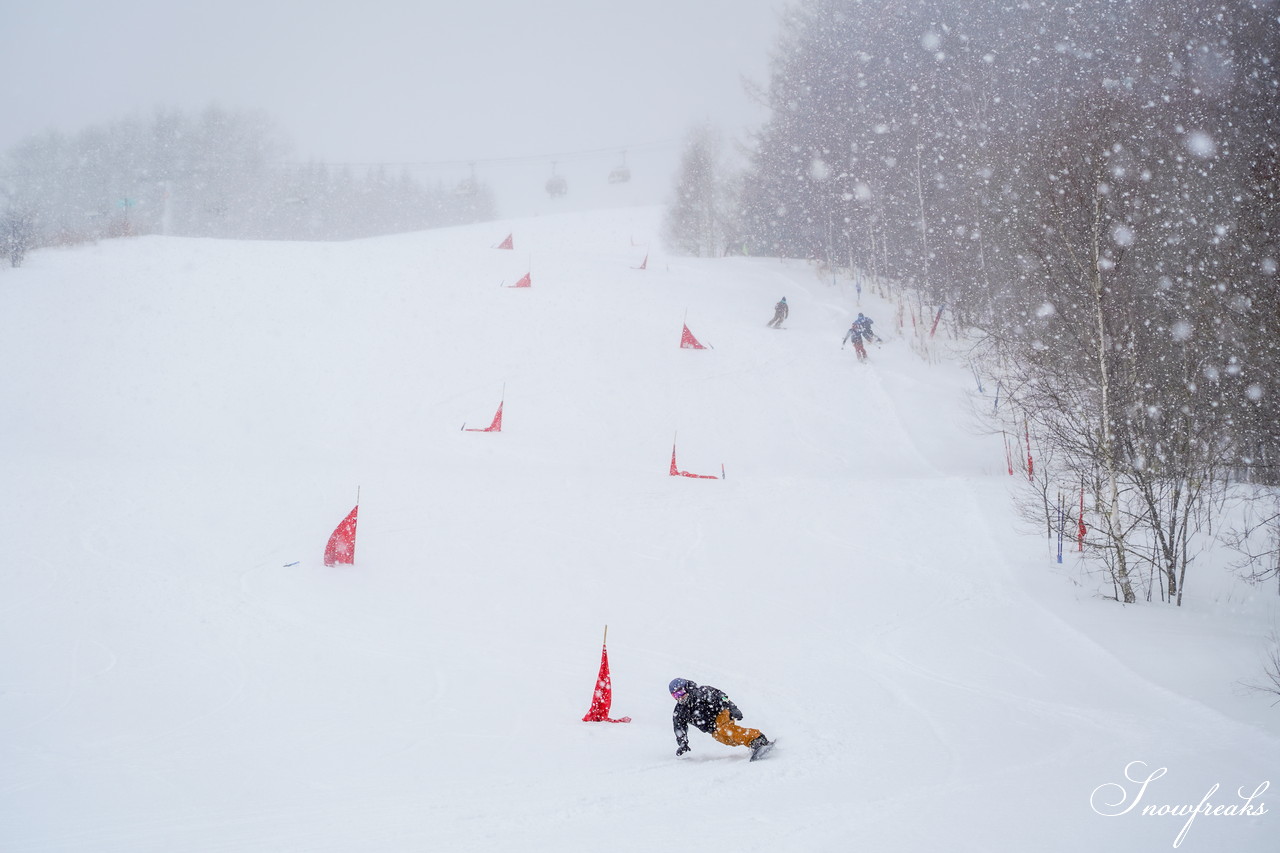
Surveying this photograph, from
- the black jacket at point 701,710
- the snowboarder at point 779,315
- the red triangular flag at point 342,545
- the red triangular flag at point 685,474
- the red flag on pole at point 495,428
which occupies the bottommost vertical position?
the black jacket at point 701,710

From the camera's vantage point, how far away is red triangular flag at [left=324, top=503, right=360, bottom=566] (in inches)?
477

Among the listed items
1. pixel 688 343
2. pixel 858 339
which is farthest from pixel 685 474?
pixel 858 339

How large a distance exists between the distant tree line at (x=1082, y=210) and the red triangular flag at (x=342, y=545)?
10720mm

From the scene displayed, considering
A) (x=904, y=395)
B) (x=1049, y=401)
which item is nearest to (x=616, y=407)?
(x=904, y=395)

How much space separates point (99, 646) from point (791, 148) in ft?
112

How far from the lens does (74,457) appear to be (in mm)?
16891

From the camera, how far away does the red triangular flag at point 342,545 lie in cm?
1212

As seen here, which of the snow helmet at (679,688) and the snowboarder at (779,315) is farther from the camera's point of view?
the snowboarder at (779,315)

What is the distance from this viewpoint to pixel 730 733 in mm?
6680

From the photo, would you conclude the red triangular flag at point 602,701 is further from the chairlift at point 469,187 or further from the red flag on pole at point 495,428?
the chairlift at point 469,187

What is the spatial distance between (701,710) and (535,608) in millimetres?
4714

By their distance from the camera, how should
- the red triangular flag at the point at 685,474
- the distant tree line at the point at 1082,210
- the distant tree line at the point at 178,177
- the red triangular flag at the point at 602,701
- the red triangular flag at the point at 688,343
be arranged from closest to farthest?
the red triangular flag at the point at 602,701 → the distant tree line at the point at 1082,210 → the red triangular flag at the point at 685,474 → the red triangular flag at the point at 688,343 → the distant tree line at the point at 178,177

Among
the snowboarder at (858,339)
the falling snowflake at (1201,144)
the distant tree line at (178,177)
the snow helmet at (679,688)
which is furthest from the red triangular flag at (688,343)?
the distant tree line at (178,177)

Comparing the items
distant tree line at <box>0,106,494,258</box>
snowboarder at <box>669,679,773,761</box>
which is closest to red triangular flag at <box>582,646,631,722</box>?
snowboarder at <box>669,679,773,761</box>
